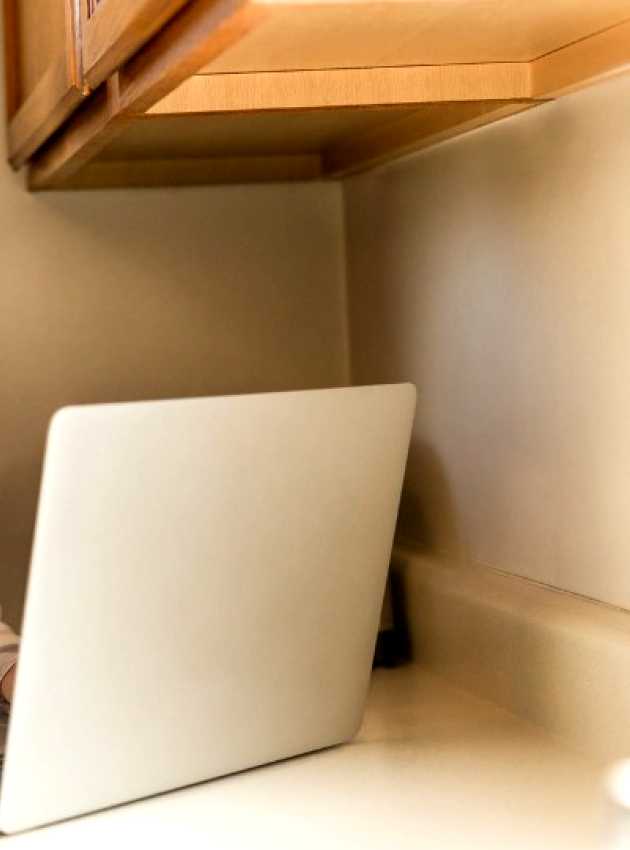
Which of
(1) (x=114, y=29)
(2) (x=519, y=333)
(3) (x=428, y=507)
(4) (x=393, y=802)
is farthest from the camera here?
(3) (x=428, y=507)

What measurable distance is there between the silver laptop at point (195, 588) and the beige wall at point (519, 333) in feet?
0.58

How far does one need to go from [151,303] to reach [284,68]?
0.57 metres

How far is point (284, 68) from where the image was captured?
90 centimetres

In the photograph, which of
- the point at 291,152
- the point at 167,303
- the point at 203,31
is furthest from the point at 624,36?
the point at 167,303

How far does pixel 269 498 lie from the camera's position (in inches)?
35.2

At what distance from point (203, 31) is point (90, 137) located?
13.9 inches

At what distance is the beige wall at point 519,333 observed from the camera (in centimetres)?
100

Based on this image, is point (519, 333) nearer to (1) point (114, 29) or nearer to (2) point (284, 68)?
(2) point (284, 68)

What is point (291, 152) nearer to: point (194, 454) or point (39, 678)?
point (194, 454)

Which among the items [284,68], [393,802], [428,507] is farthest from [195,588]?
[428,507]

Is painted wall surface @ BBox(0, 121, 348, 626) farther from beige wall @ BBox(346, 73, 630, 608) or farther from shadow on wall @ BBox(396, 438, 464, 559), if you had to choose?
shadow on wall @ BBox(396, 438, 464, 559)

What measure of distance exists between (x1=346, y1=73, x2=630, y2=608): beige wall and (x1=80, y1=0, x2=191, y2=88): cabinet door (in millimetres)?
387

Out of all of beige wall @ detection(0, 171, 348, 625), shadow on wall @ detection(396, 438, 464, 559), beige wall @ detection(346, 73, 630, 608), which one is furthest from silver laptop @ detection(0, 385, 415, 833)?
beige wall @ detection(0, 171, 348, 625)

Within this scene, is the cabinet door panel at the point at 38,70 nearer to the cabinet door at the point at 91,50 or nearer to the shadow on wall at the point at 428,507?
the cabinet door at the point at 91,50
